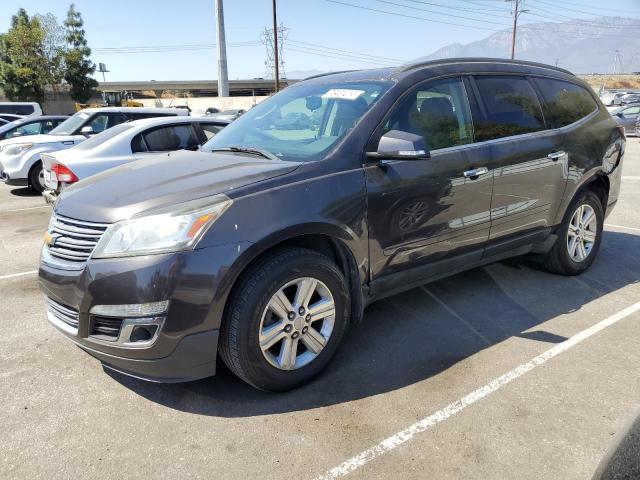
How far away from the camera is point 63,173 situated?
6594 millimetres

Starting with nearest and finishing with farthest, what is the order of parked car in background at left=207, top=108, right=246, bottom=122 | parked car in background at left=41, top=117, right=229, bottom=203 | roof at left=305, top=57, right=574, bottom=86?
roof at left=305, top=57, right=574, bottom=86
parked car in background at left=41, top=117, right=229, bottom=203
parked car in background at left=207, top=108, right=246, bottom=122

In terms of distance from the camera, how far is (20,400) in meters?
2.94

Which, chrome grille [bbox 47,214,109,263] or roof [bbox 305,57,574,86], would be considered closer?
chrome grille [bbox 47,214,109,263]

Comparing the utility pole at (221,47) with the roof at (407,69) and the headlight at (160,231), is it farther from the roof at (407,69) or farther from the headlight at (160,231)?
the headlight at (160,231)

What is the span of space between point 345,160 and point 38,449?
2.23 meters

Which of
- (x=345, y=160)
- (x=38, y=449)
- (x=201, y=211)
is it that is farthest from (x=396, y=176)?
(x=38, y=449)

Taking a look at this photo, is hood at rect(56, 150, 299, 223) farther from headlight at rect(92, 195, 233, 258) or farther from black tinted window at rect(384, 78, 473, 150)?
black tinted window at rect(384, 78, 473, 150)

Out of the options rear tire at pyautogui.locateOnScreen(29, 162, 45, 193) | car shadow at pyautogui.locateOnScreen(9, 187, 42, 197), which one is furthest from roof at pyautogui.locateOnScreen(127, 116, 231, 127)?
car shadow at pyautogui.locateOnScreen(9, 187, 42, 197)

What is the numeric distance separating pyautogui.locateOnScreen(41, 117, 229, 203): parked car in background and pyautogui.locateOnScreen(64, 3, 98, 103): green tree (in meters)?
44.0

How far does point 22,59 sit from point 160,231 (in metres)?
48.7

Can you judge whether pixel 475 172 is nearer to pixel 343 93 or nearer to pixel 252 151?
pixel 343 93

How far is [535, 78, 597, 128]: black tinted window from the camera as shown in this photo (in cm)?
443

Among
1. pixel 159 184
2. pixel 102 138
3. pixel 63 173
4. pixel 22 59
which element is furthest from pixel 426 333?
pixel 22 59

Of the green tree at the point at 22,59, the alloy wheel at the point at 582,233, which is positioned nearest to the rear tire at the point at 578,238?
the alloy wheel at the point at 582,233
